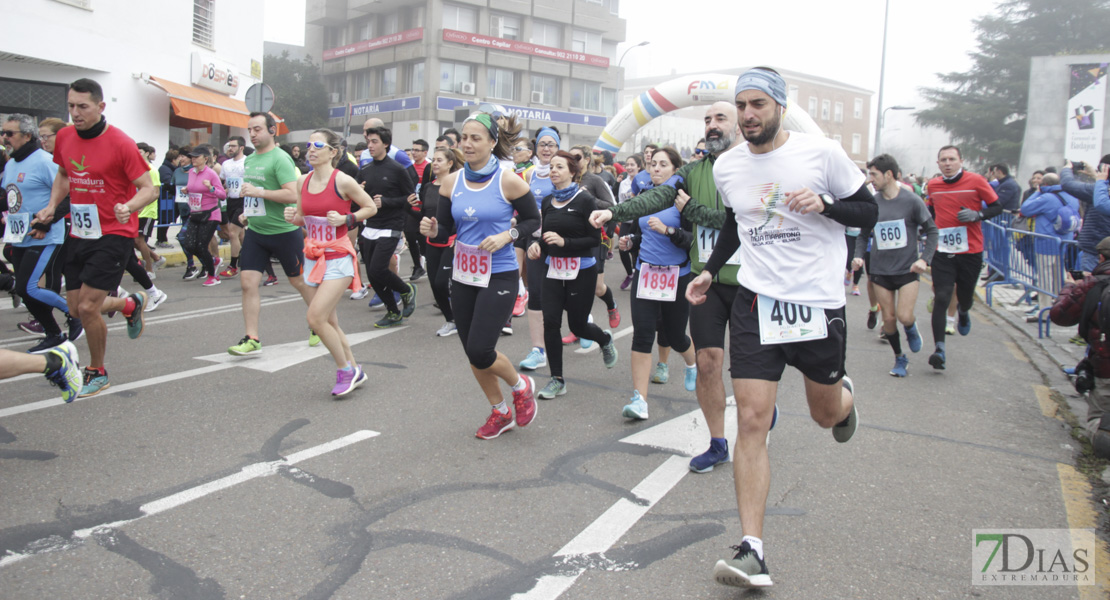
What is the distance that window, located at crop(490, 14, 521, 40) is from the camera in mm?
51031

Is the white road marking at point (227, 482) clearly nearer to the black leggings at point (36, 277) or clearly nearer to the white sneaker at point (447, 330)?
the black leggings at point (36, 277)

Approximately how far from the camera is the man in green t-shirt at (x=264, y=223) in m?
6.64

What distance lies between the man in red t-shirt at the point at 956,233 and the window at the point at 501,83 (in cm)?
4520

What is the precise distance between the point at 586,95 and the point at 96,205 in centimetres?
5174

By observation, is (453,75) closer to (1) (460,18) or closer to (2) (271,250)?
(1) (460,18)

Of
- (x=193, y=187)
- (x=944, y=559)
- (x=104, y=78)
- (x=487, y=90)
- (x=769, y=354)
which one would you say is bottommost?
(x=944, y=559)

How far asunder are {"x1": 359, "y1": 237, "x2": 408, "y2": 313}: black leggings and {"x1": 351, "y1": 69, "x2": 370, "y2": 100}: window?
47.9 m

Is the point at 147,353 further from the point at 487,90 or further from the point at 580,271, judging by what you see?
the point at 487,90

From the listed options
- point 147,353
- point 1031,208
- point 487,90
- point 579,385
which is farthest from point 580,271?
point 487,90

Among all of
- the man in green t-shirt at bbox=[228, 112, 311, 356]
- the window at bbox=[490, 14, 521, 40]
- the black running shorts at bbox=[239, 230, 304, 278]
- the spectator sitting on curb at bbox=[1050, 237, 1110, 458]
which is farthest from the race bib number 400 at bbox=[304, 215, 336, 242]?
the window at bbox=[490, 14, 521, 40]

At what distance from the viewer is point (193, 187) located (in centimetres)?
1167

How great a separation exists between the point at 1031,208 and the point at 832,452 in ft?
30.7

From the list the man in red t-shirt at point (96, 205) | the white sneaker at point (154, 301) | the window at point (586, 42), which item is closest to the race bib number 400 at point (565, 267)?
the man in red t-shirt at point (96, 205)

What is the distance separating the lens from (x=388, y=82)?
170 ft
